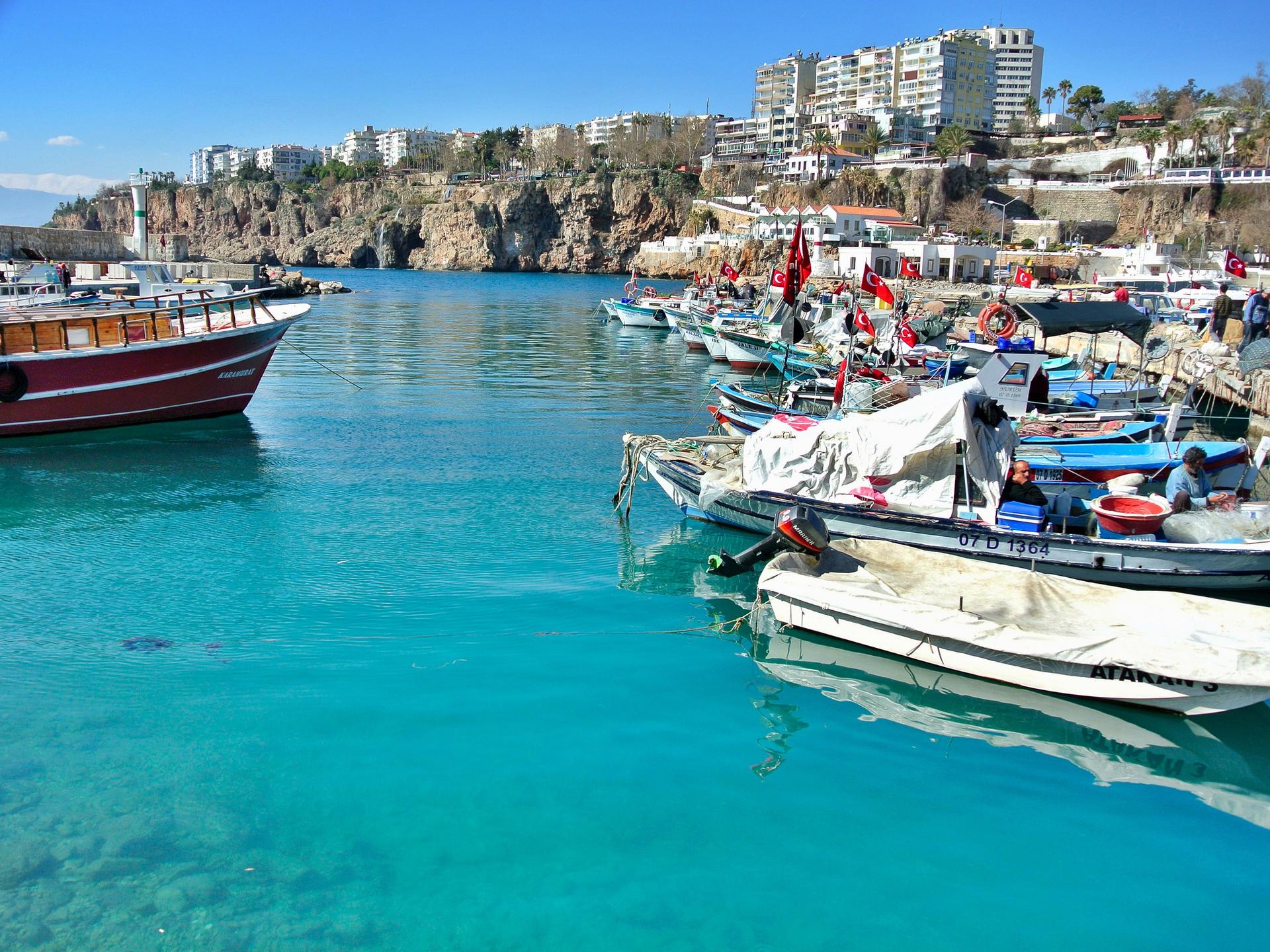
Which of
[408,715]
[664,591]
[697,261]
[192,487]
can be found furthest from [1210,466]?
[697,261]

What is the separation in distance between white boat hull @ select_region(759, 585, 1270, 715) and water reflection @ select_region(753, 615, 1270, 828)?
21 cm

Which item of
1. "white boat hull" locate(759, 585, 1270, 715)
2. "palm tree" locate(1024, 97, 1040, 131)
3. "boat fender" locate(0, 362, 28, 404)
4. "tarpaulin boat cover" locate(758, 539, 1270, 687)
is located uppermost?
"palm tree" locate(1024, 97, 1040, 131)

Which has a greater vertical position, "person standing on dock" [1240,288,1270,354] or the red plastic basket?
"person standing on dock" [1240,288,1270,354]

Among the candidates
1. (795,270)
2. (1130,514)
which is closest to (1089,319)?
(795,270)

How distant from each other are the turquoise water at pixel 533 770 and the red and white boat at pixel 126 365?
761 centimetres

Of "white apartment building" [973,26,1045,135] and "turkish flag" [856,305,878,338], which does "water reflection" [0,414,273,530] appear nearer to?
"turkish flag" [856,305,878,338]

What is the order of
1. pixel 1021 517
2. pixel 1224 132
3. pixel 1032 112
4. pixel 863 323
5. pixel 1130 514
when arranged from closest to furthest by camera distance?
pixel 1130 514, pixel 1021 517, pixel 863 323, pixel 1224 132, pixel 1032 112

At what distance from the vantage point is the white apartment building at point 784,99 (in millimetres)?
159250

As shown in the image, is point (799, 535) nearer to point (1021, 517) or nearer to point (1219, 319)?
point (1021, 517)

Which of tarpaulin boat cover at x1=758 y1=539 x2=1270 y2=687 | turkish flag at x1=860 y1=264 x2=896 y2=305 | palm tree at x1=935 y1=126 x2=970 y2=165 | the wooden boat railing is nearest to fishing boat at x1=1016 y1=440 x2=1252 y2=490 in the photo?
tarpaulin boat cover at x1=758 y1=539 x2=1270 y2=687

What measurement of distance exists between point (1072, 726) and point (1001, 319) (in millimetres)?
27591

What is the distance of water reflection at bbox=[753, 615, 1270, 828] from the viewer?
8852 millimetres

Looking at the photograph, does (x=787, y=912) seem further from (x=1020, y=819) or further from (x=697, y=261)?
(x=697, y=261)

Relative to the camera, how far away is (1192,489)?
13305 millimetres
